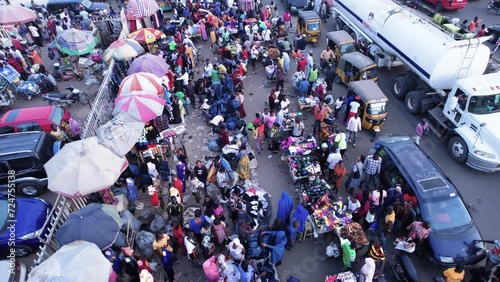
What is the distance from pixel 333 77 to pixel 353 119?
363 cm

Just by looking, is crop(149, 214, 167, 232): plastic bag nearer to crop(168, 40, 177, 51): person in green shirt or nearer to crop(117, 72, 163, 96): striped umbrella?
crop(117, 72, 163, 96): striped umbrella

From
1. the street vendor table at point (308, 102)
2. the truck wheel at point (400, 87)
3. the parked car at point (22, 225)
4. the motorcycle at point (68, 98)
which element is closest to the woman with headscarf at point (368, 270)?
the street vendor table at point (308, 102)

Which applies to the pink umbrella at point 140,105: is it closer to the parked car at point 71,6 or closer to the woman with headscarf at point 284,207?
the woman with headscarf at point 284,207

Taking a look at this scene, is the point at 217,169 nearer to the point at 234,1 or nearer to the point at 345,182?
the point at 345,182

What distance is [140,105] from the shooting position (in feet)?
37.5

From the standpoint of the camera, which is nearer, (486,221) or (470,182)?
(486,221)

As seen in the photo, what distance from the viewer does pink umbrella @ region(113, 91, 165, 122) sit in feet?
37.2

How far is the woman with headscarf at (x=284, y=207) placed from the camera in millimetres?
9352

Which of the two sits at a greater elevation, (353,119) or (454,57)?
(454,57)

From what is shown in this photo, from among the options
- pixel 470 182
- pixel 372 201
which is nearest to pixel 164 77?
pixel 372 201

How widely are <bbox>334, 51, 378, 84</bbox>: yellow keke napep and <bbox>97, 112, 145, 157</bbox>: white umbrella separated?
9579mm

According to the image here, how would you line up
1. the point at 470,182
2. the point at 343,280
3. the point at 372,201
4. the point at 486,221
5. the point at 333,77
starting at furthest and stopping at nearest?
the point at 333,77 < the point at 470,182 < the point at 486,221 < the point at 372,201 < the point at 343,280

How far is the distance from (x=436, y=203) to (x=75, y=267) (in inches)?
355

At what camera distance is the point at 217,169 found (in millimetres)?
10852
